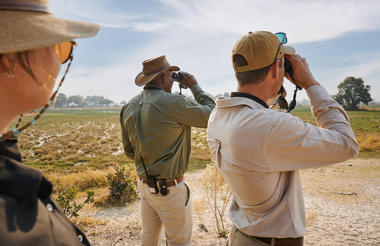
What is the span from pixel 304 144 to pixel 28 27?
55.1 inches

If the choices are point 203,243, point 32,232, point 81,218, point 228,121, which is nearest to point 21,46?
point 32,232

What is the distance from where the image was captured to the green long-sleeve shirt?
3.05 m

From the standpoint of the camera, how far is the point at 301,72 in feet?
5.87

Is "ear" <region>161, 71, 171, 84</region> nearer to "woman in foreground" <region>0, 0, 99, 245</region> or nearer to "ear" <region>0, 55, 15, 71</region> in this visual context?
"woman in foreground" <region>0, 0, 99, 245</region>

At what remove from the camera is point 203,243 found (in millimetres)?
4973

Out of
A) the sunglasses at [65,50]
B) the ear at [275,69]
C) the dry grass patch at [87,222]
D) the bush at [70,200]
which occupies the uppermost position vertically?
the ear at [275,69]

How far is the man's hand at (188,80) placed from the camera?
11.4ft

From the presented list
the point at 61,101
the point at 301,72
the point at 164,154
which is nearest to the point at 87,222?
the point at 164,154

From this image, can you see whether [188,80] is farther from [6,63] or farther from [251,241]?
[6,63]

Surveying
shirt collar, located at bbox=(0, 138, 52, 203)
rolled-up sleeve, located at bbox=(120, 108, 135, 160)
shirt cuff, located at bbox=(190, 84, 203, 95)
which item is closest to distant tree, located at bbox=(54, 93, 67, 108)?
rolled-up sleeve, located at bbox=(120, 108, 135, 160)

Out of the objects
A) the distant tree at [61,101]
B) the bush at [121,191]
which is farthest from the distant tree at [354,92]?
the distant tree at [61,101]

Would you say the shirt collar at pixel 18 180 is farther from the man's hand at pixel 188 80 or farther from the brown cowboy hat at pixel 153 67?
the man's hand at pixel 188 80

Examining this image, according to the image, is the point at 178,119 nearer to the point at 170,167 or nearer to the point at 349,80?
the point at 170,167

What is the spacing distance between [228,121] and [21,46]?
1189mm
